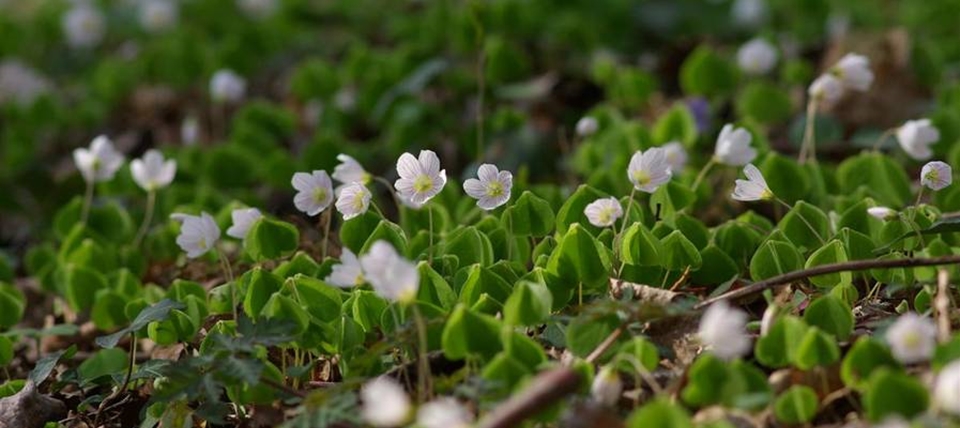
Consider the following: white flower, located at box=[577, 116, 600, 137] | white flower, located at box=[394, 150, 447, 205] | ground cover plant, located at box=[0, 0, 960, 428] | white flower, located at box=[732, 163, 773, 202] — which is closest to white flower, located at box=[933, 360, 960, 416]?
ground cover plant, located at box=[0, 0, 960, 428]

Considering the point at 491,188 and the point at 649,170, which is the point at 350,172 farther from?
the point at 649,170

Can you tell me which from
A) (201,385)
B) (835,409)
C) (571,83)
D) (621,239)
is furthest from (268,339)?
(571,83)

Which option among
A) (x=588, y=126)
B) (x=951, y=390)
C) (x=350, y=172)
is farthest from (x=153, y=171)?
(x=951, y=390)

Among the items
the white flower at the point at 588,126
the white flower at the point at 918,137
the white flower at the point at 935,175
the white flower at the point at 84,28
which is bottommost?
the white flower at the point at 84,28

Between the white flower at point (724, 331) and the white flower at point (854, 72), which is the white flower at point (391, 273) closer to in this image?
the white flower at point (724, 331)

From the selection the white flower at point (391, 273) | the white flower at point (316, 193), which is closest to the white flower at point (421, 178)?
the white flower at point (316, 193)

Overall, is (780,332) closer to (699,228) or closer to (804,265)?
(804,265)
